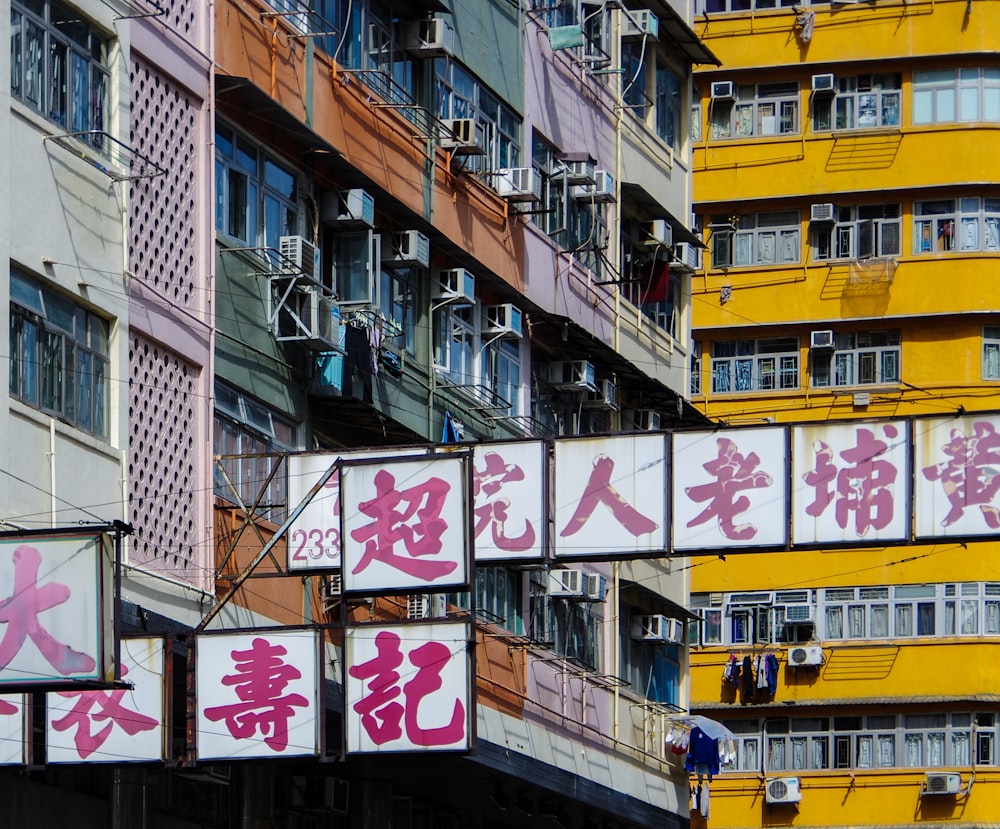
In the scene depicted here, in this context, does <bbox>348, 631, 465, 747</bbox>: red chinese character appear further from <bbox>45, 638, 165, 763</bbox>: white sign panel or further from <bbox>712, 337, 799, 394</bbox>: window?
<bbox>712, 337, 799, 394</bbox>: window

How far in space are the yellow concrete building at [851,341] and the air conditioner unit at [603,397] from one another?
9476 millimetres

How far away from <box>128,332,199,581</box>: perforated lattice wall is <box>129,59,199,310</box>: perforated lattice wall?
58 cm

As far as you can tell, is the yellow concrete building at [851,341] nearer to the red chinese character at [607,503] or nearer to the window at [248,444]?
the window at [248,444]

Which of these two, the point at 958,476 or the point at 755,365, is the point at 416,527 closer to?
the point at 958,476

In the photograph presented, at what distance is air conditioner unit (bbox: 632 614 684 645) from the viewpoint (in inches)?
1198

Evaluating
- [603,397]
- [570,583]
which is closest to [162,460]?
[570,583]

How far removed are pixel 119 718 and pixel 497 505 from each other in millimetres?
3027

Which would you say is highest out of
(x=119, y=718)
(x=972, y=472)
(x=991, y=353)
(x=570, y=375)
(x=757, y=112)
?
(x=757, y=112)

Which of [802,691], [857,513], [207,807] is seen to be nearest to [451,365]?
[207,807]

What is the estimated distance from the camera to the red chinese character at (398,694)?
16.9 metres

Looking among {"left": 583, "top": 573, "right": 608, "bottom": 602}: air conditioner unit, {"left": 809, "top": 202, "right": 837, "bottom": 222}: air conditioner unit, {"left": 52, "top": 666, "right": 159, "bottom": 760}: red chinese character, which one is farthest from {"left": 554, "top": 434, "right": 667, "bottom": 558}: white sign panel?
{"left": 809, "top": 202, "right": 837, "bottom": 222}: air conditioner unit

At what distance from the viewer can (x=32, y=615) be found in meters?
13.4

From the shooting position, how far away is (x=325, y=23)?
21.9m

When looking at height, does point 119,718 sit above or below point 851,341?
below
